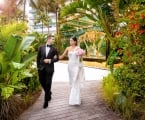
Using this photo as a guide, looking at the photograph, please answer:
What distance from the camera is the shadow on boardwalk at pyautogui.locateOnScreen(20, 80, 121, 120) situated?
287 inches

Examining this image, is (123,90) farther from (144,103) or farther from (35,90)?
(35,90)

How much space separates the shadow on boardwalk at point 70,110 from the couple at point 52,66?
25 cm

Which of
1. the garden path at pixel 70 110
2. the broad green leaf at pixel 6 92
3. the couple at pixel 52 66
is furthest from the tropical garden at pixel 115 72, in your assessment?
the couple at pixel 52 66

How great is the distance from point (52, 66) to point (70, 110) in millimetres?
1179

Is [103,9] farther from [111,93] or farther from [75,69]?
[111,93]

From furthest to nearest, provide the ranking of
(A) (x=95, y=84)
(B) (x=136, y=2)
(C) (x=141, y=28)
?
(A) (x=95, y=84)
(B) (x=136, y=2)
(C) (x=141, y=28)

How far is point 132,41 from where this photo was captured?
805 centimetres

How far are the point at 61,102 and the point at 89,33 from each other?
15228 mm

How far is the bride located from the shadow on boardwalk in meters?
0.24

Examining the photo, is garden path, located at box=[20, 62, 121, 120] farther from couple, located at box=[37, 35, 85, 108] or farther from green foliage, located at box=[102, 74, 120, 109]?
couple, located at box=[37, 35, 85, 108]

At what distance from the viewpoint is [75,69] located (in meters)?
8.44

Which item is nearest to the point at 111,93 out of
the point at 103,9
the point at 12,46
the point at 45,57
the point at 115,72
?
the point at 115,72

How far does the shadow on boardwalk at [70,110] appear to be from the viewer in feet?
24.0

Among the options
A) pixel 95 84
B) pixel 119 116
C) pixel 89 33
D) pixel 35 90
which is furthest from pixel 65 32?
pixel 119 116
